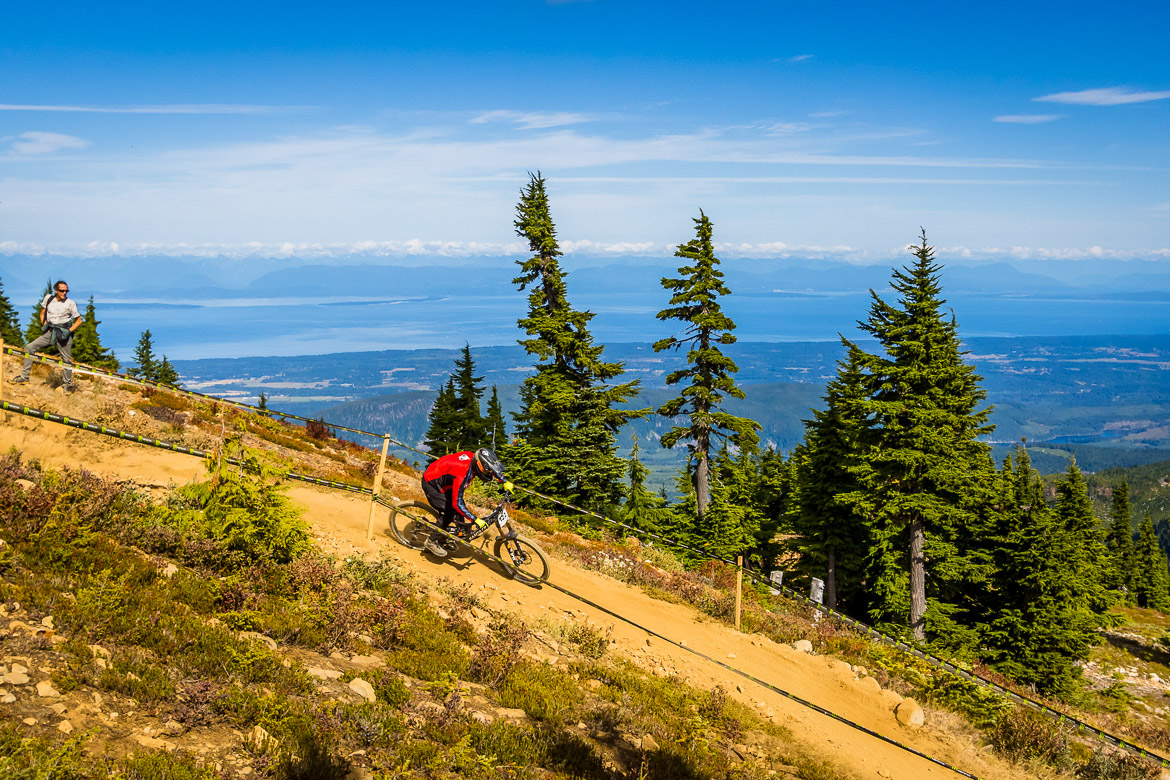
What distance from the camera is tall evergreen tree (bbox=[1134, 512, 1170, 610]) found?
73125 mm

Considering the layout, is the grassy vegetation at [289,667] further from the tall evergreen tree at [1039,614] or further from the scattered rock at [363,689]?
the tall evergreen tree at [1039,614]

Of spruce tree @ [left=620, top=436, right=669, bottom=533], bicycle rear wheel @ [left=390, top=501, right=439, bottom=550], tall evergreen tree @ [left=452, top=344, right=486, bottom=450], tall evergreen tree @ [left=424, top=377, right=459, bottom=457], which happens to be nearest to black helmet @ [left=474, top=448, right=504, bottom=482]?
bicycle rear wheel @ [left=390, top=501, right=439, bottom=550]

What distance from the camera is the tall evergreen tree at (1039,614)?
29.2 meters

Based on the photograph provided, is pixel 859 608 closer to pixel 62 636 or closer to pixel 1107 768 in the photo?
pixel 1107 768

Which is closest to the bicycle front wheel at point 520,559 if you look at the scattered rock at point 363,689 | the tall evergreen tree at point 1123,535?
the scattered rock at point 363,689

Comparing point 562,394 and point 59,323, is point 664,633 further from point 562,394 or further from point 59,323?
point 562,394

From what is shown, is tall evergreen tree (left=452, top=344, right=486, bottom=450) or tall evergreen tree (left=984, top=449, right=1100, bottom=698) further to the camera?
tall evergreen tree (left=452, top=344, right=486, bottom=450)

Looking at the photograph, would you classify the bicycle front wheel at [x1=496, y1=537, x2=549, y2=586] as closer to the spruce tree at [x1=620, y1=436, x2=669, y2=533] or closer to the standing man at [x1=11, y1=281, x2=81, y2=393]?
the standing man at [x1=11, y1=281, x2=81, y2=393]

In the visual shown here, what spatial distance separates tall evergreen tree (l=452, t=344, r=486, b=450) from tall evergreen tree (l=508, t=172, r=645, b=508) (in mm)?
17136

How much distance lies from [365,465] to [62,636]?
1682cm

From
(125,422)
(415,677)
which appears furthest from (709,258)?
(415,677)

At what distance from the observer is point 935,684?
14.0 m

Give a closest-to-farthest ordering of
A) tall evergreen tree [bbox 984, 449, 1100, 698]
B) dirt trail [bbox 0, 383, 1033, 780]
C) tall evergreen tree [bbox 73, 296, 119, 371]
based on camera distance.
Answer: dirt trail [bbox 0, 383, 1033, 780], tall evergreen tree [bbox 984, 449, 1100, 698], tall evergreen tree [bbox 73, 296, 119, 371]

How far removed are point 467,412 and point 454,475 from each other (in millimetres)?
42594
